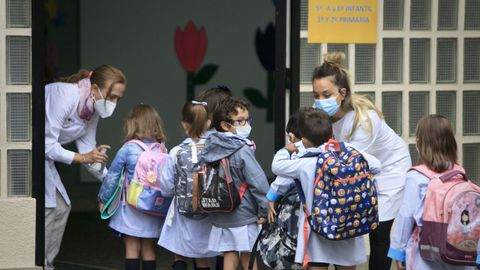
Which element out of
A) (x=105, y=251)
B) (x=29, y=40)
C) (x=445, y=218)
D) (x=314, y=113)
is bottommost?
(x=105, y=251)

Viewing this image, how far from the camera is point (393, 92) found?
8.73 meters

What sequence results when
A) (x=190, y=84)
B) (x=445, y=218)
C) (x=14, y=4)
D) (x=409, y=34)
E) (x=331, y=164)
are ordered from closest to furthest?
(x=445, y=218) → (x=331, y=164) → (x=14, y=4) → (x=409, y=34) → (x=190, y=84)

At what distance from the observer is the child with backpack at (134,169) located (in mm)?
8000

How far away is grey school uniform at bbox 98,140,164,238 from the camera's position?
798 cm

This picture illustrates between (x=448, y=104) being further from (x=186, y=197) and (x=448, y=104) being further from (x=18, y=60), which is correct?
(x=18, y=60)

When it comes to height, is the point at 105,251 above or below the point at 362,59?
below

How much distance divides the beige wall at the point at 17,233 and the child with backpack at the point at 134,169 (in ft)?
1.81

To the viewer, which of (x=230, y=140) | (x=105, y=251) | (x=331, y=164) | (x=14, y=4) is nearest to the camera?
(x=331, y=164)

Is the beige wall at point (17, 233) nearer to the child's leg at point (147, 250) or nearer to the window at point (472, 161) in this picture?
the child's leg at point (147, 250)

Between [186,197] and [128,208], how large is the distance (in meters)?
0.81

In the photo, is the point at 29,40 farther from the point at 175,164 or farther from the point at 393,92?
the point at 393,92

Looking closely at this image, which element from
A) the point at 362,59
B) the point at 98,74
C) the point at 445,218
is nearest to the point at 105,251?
the point at 98,74

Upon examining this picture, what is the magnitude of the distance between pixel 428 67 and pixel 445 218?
2.85 metres

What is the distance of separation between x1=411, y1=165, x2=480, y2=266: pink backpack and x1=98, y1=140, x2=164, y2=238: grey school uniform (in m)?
2.45
